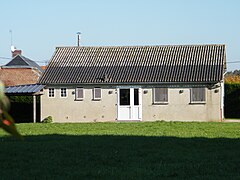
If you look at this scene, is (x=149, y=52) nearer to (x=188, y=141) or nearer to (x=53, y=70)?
(x=53, y=70)

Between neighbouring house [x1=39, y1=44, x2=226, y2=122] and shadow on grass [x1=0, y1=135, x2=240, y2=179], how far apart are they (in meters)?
16.3

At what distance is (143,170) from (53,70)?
92.2ft

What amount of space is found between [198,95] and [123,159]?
75.5 feet

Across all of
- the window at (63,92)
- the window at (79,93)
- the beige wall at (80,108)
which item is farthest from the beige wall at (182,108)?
the window at (63,92)

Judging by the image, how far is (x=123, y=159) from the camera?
14.0 m

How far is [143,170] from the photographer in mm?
11914

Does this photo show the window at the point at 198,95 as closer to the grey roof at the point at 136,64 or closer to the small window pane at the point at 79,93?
the grey roof at the point at 136,64

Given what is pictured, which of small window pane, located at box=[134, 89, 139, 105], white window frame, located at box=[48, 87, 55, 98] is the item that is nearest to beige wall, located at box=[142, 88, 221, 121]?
small window pane, located at box=[134, 89, 139, 105]

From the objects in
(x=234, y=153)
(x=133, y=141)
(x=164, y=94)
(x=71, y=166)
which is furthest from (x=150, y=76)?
(x=71, y=166)

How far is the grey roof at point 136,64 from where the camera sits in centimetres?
3728

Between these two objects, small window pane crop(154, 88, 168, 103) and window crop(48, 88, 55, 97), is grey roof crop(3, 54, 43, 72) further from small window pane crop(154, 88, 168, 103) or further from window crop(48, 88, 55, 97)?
small window pane crop(154, 88, 168, 103)

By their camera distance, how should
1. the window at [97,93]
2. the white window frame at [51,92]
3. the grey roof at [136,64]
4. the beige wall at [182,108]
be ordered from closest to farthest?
1. the beige wall at [182,108]
2. the grey roof at [136,64]
3. the window at [97,93]
4. the white window frame at [51,92]

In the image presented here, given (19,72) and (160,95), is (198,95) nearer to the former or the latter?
(160,95)

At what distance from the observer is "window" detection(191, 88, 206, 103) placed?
119ft
